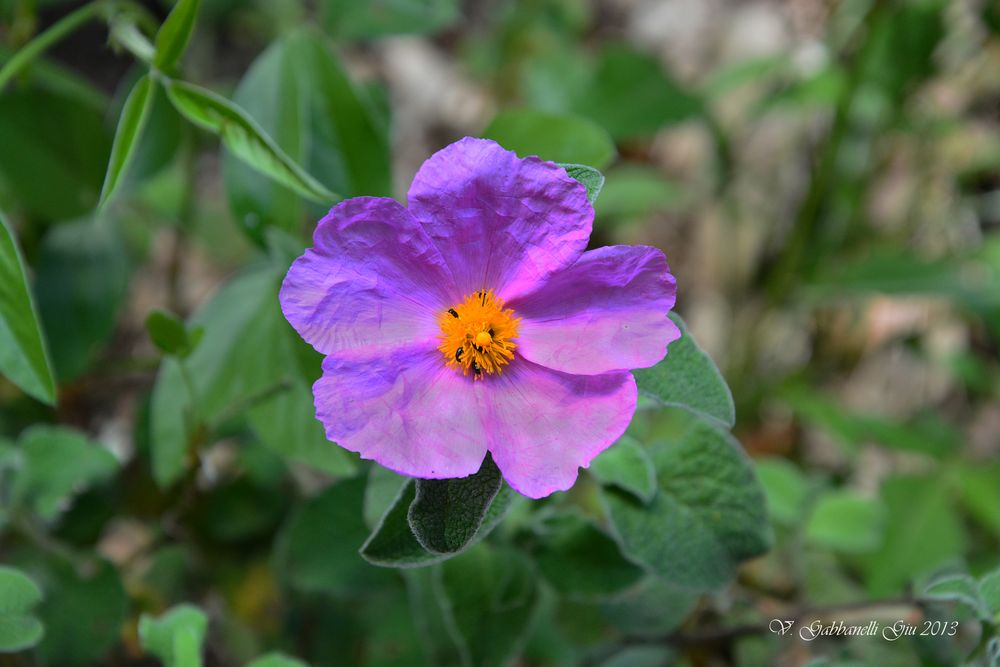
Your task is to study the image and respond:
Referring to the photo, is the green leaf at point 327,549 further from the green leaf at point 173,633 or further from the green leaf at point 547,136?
the green leaf at point 547,136

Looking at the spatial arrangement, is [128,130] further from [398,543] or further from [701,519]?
[701,519]

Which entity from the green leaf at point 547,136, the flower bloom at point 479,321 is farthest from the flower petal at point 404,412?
the green leaf at point 547,136

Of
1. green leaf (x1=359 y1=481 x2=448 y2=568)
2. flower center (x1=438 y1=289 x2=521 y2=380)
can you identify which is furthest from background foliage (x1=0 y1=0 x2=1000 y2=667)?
flower center (x1=438 y1=289 x2=521 y2=380)

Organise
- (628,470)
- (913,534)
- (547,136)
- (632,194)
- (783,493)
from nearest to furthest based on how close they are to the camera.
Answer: (628,470)
(547,136)
(783,493)
(913,534)
(632,194)

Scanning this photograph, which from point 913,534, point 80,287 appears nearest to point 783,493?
point 913,534

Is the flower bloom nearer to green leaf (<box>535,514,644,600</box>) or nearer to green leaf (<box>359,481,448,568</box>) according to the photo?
green leaf (<box>359,481,448,568</box>)

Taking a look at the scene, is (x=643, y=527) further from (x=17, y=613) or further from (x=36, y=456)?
(x=36, y=456)

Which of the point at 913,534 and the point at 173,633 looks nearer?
the point at 173,633
